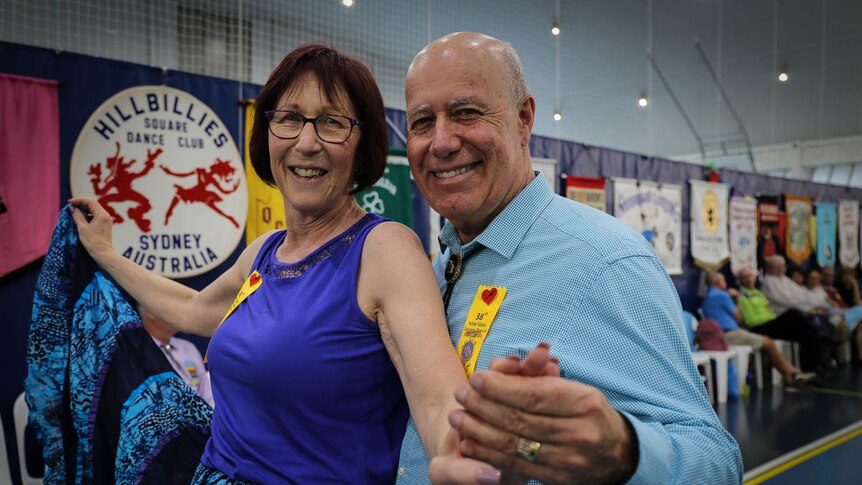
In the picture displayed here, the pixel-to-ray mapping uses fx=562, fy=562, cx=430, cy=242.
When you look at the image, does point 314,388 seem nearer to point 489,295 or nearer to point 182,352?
point 489,295

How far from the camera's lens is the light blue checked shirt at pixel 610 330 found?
806 mm

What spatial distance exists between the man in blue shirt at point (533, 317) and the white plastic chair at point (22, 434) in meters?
2.20

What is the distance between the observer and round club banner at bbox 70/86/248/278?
2.58 m

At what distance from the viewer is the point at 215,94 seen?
291 cm

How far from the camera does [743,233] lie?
20.9 feet

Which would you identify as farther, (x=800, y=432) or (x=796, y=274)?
(x=796, y=274)

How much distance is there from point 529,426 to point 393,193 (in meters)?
2.88

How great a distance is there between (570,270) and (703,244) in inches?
218

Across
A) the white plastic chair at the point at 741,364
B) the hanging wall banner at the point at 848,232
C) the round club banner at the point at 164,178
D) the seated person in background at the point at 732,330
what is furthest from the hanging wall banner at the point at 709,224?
the round club banner at the point at 164,178

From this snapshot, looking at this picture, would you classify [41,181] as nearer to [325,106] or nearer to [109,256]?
[109,256]

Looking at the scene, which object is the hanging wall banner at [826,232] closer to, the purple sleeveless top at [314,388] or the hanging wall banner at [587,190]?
the hanging wall banner at [587,190]

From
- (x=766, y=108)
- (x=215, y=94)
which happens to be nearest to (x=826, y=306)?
(x=766, y=108)

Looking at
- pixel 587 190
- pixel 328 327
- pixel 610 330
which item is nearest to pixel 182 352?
pixel 328 327

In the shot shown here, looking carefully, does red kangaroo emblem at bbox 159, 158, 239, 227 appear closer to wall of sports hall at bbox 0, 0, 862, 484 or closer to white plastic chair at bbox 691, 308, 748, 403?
wall of sports hall at bbox 0, 0, 862, 484
